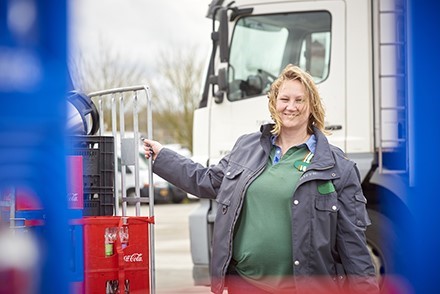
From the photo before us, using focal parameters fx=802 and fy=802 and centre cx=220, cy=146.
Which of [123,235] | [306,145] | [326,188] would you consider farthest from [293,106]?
[123,235]

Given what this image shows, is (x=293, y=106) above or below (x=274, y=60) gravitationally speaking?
below

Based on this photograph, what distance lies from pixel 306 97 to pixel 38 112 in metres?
1.75

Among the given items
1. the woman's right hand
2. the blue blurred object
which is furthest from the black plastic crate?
the blue blurred object

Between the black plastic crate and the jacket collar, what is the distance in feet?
2.62

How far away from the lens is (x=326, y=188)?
10.3 feet

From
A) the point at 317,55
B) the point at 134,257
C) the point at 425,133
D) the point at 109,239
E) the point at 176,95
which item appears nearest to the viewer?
the point at 425,133

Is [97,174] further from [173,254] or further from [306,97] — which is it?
[173,254]

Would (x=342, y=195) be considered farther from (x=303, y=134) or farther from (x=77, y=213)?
(x=77, y=213)

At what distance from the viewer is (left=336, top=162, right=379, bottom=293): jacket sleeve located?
10.4 feet

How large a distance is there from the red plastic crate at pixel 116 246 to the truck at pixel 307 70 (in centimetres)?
240

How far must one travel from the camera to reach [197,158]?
21.3ft

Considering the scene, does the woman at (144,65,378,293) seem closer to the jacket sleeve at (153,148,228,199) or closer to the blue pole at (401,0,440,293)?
the jacket sleeve at (153,148,228,199)

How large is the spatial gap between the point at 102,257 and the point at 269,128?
2.94 ft

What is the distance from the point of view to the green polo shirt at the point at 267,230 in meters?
3.13
